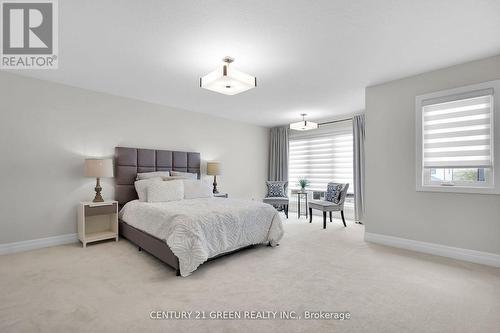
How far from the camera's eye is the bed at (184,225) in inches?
99.7

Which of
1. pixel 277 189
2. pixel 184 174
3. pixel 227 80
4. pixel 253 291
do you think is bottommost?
pixel 253 291

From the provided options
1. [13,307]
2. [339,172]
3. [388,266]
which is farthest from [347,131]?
[13,307]

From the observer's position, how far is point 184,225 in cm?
258

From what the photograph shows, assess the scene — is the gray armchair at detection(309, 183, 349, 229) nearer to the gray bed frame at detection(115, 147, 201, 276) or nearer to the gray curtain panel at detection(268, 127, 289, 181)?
the gray curtain panel at detection(268, 127, 289, 181)

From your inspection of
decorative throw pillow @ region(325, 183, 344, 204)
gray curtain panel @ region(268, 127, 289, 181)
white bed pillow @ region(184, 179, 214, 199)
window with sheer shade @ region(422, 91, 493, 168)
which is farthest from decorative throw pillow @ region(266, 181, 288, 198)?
window with sheer shade @ region(422, 91, 493, 168)

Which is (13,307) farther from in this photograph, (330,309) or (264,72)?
(264,72)

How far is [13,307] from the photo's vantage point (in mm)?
1904

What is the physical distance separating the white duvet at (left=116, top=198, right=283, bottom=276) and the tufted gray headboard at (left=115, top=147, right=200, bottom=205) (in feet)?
1.51

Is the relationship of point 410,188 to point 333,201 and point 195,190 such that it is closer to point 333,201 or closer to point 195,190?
point 333,201

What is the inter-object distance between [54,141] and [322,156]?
5558 millimetres

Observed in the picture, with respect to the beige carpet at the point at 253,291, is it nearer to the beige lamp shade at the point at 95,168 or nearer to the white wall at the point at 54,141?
the white wall at the point at 54,141

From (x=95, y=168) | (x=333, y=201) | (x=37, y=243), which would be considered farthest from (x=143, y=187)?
(x=333, y=201)

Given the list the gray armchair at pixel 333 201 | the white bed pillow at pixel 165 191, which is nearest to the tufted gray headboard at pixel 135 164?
the white bed pillow at pixel 165 191

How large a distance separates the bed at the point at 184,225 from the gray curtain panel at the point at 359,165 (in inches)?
98.3
